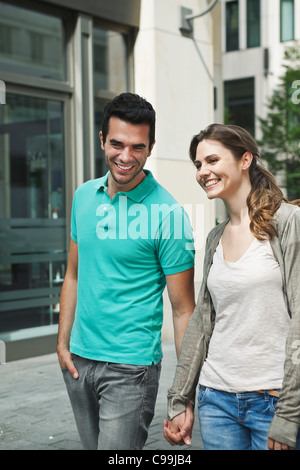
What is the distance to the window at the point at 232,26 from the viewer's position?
123 feet

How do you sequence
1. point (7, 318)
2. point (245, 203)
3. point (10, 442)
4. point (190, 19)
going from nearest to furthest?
1. point (245, 203)
2. point (10, 442)
3. point (7, 318)
4. point (190, 19)

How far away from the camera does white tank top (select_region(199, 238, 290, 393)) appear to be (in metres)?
2.46

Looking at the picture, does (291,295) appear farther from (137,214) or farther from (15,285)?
(15,285)

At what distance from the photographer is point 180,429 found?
8.78ft

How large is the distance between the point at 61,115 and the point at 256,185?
20.2 feet

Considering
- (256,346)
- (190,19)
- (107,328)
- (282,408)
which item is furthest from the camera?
(190,19)

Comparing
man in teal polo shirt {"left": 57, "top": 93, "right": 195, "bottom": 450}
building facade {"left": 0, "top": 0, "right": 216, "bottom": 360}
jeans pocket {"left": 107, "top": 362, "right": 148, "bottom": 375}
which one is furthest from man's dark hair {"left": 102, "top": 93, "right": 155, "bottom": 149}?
building facade {"left": 0, "top": 0, "right": 216, "bottom": 360}

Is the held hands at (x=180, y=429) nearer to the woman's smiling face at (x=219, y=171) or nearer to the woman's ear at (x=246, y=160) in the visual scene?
the woman's smiling face at (x=219, y=171)

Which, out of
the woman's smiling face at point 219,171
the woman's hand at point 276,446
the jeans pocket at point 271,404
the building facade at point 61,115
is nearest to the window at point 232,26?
the building facade at point 61,115

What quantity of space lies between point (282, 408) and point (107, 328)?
2.78 feet

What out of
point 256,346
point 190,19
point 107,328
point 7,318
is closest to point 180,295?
point 107,328

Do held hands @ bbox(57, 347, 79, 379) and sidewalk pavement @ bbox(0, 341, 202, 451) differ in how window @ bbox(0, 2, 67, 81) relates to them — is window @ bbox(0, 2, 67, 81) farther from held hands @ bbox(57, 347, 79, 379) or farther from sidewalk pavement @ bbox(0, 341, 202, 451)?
held hands @ bbox(57, 347, 79, 379)

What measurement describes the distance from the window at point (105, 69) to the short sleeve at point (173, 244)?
5.98 metres

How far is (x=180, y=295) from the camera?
9.50 feet
